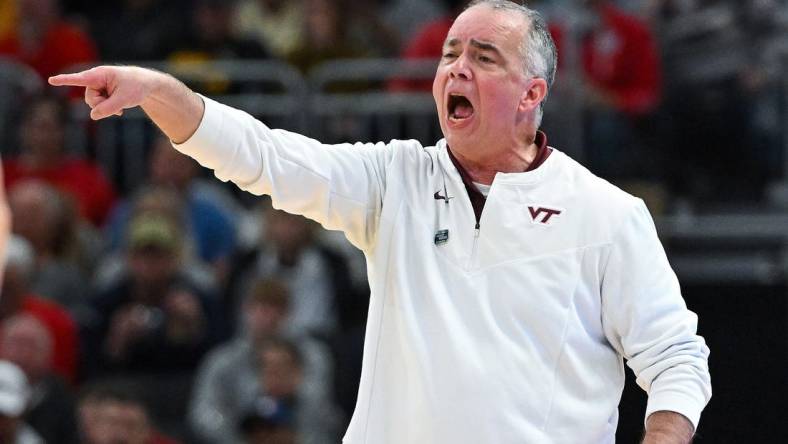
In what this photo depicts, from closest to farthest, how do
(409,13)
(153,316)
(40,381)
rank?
(40,381) → (153,316) → (409,13)

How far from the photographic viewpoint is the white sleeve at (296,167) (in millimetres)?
3861

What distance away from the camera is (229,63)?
31.0ft

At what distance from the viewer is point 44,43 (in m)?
9.87

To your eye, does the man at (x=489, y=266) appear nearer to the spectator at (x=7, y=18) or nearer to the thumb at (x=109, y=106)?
the thumb at (x=109, y=106)

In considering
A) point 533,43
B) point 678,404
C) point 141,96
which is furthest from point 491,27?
point 678,404

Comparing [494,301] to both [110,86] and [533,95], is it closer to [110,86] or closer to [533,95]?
[533,95]

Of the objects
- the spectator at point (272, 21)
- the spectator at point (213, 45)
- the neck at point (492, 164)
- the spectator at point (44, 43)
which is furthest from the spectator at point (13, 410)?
the neck at point (492, 164)

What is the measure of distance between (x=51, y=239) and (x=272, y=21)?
257cm

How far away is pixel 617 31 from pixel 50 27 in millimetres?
3646

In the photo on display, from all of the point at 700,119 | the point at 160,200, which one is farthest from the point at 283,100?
the point at 700,119

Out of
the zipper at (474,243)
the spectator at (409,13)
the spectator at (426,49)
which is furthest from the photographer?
the spectator at (409,13)

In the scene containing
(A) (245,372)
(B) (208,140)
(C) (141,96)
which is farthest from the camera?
(A) (245,372)

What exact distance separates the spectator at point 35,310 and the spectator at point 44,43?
1723 millimetres

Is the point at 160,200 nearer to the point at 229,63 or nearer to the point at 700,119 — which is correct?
the point at 229,63
